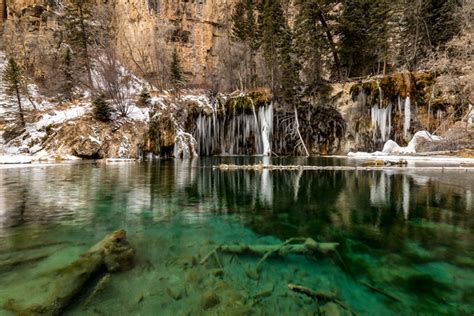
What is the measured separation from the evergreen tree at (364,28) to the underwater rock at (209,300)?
3265 centimetres

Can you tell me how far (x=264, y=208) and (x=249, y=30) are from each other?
122 ft

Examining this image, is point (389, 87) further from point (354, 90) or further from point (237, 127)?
point (237, 127)

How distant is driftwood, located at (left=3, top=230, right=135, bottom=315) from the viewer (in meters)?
2.56

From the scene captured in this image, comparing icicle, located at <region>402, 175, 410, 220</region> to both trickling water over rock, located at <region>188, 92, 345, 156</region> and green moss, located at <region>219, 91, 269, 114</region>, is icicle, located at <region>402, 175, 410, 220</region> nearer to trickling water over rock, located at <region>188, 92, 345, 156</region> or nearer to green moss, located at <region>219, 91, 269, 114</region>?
trickling water over rock, located at <region>188, 92, 345, 156</region>

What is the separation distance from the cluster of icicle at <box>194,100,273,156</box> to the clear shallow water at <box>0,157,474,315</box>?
23.7 metres

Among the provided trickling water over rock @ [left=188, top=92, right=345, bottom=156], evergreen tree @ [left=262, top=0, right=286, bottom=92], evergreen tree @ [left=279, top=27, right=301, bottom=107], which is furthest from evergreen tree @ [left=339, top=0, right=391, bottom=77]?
trickling water over rock @ [left=188, top=92, right=345, bottom=156]

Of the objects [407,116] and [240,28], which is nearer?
[407,116]

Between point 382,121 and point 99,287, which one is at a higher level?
point 382,121

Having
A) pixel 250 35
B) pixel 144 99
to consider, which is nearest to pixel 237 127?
pixel 144 99

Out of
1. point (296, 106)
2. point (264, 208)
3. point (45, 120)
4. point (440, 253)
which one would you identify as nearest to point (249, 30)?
point (296, 106)

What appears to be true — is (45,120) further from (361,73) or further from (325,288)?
(361,73)

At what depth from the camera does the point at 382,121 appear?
2795cm

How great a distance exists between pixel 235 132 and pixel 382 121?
1609 cm

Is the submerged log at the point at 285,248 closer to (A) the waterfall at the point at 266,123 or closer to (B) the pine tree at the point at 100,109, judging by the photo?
(A) the waterfall at the point at 266,123
